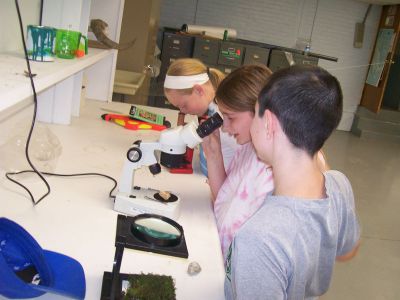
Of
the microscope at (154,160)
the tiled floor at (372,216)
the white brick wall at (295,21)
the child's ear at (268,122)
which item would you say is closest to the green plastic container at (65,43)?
the microscope at (154,160)

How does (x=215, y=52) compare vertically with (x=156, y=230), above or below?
above

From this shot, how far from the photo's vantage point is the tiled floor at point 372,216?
2.72m

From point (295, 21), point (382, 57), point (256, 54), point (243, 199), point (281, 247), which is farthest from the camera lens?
point (295, 21)

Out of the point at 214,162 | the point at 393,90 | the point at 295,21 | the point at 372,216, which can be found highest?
the point at 295,21

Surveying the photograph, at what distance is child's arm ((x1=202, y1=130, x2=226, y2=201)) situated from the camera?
1.62 metres

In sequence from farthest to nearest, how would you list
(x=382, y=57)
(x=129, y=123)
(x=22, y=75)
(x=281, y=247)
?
1. (x=382, y=57)
2. (x=129, y=123)
3. (x=22, y=75)
4. (x=281, y=247)

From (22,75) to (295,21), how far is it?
5.98 m

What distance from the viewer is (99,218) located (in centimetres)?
125

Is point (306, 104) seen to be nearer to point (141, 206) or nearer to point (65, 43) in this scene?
point (141, 206)

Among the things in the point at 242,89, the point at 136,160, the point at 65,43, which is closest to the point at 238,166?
the point at 242,89

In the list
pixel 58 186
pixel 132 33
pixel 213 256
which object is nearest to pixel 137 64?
pixel 132 33

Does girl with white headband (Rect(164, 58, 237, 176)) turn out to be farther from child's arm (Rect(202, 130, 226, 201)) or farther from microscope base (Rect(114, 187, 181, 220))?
microscope base (Rect(114, 187, 181, 220))

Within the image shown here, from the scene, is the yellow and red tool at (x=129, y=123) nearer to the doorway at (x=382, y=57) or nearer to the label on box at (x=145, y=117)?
the label on box at (x=145, y=117)

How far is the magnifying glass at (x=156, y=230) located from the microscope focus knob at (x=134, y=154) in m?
0.29
